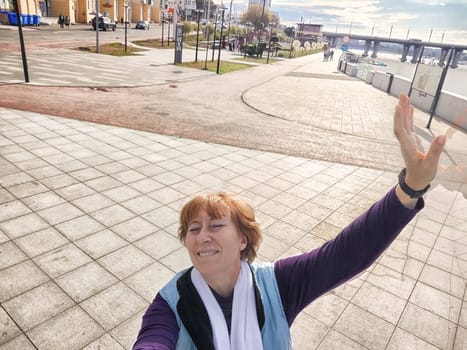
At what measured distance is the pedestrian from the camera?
61.1 inches

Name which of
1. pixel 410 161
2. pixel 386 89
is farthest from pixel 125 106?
pixel 386 89

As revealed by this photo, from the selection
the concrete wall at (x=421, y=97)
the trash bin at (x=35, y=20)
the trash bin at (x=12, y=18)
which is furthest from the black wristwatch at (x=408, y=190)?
the trash bin at (x=35, y=20)

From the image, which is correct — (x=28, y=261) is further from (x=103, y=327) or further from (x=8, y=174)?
(x=8, y=174)

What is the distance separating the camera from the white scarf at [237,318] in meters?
1.55

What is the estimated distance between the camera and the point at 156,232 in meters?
4.93

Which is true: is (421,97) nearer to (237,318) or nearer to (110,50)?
(237,318)

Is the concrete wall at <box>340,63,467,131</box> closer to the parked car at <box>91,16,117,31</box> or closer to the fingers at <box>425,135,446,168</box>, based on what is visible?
the fingers at <box>425,135,446,168</box>

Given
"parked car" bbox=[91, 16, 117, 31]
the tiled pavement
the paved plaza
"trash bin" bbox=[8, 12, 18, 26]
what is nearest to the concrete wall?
the paved plaza

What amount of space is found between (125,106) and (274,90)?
9585 mm

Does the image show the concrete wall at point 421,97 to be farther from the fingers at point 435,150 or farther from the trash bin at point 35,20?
the trash bin at point 35,20

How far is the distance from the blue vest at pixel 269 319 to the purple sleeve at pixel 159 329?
0.09 feet

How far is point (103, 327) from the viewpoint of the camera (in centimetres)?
329

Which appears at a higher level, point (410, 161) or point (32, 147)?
point (410, 161)

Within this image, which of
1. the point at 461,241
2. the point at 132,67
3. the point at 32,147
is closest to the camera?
the point at 461,241
